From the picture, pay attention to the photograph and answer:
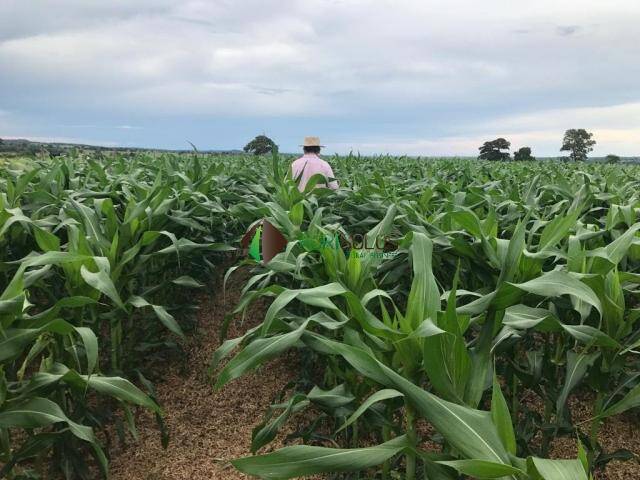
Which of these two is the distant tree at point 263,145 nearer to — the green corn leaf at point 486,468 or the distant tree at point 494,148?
the green corn leaf at point 486,468

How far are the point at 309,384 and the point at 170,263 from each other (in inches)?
47.5

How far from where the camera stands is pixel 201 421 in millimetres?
3191

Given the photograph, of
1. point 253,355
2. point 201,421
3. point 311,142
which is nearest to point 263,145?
point 311,142

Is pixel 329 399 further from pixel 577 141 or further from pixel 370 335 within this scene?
pixel 577 141

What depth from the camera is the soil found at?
8.98ft

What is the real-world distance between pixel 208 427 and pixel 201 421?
0.08 m

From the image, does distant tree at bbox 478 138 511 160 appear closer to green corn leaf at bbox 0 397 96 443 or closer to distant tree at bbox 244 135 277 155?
distant tree at bbox 244 135 277 155

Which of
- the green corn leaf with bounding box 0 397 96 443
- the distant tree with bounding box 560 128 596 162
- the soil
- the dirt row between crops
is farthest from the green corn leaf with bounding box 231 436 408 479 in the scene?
the distant tree with bounding box 560 128 596 162

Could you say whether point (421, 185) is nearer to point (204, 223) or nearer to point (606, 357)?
point (204, 223)

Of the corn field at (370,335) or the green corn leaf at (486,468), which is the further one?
the corn field at (370,335)

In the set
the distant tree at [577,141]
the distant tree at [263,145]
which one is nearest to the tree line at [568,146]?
the distant tree at [577,141]

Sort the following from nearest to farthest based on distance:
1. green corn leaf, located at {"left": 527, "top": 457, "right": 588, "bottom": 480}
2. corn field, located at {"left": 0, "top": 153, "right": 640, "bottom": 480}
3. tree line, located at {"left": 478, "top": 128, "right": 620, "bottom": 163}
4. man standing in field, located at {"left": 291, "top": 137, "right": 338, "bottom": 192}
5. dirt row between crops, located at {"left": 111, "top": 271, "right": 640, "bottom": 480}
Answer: green corn leaf, located at {"left": 527, "top": 457, "right": 588, "bottom": 480} → corn field, located at {"left": 0, "top": 153, "right": 640, "bottom": 480} → dirt row between crops, located at {"left": 111, "top": 271, "right": 640, "bottom": 480} → man standing in field, located at {"left": 291, "top": 137, "right": 338, "bottom": 192} → tree line, located at {"left": 478, "top": 128, "right": 620, "bottom": 163}

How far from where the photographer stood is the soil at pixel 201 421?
2.74m

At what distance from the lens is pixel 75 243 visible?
232 centimetres
